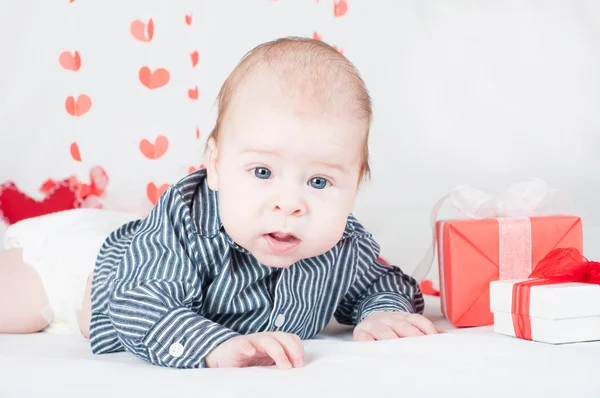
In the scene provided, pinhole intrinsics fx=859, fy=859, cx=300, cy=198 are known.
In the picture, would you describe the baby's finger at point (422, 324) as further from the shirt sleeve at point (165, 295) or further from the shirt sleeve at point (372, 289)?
the shirt sleeve at point (165, 295)

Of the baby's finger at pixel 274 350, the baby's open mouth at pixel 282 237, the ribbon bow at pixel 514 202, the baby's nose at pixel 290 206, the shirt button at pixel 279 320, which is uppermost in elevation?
the baby's nose at pixel 290 206

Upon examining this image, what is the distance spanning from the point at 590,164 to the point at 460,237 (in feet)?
3.59

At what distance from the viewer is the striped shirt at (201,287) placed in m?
1.17

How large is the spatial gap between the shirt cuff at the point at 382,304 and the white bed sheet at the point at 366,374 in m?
0.17

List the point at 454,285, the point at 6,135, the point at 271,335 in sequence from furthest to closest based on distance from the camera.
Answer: the point at 6,135 → the point at 454,285 → the point at 271,335

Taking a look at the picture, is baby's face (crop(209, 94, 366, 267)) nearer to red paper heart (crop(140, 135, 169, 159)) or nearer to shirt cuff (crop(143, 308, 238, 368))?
shirt cuff (crop(143, 308, 238, 368))

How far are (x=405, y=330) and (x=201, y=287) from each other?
1.06 feet

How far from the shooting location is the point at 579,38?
2492 millimetres

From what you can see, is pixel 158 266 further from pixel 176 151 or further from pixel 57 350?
pixel 176 151

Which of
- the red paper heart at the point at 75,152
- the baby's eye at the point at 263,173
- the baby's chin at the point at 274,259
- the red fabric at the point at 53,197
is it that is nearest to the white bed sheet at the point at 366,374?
the baby's chin at the point at 274,259

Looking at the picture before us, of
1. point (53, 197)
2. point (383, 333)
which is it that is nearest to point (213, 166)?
point (383, 333)

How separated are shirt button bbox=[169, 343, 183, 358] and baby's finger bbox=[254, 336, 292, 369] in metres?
0.11

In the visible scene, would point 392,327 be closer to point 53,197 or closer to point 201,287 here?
point 201,287

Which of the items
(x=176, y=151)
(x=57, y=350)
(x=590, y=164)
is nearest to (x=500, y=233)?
(x=57, y=350)
